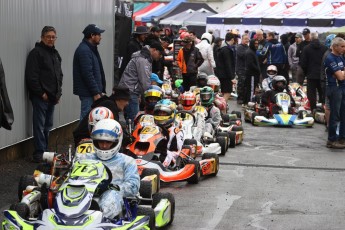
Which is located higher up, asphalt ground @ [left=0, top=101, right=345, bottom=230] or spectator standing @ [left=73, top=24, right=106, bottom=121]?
spectator standing @ [left=73, top=24, right=106, bottom=121]

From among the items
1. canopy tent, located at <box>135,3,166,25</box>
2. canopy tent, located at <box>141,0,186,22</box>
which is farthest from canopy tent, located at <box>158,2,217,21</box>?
canopy tent, located at <box>135,3,166,25</box>

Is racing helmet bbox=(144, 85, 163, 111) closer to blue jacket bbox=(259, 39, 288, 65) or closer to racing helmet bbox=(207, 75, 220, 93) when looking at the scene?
racing helmet bbox=(207, 75, 220, 93)

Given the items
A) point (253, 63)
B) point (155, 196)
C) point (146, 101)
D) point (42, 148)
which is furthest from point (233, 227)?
point (253, 63)

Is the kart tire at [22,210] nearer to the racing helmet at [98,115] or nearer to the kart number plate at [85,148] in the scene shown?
the kart number plate at [85,148]

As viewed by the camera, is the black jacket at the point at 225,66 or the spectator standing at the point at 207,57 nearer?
the spectator standing at the point at 207,57

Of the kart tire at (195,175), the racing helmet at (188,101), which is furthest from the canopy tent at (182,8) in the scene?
the kart tire at (195,175)

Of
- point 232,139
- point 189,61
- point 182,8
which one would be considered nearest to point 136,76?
point 232,139

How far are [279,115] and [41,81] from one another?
857 centimetres

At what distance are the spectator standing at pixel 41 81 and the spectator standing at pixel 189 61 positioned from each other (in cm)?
791

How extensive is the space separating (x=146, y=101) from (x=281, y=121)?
19.7ft

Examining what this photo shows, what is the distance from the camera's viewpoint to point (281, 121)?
65.8 ft

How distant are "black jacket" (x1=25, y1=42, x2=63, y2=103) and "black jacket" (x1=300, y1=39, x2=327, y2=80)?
381 inches

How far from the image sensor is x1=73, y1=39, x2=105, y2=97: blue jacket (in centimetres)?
1299

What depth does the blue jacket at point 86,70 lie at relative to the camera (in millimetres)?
12992
